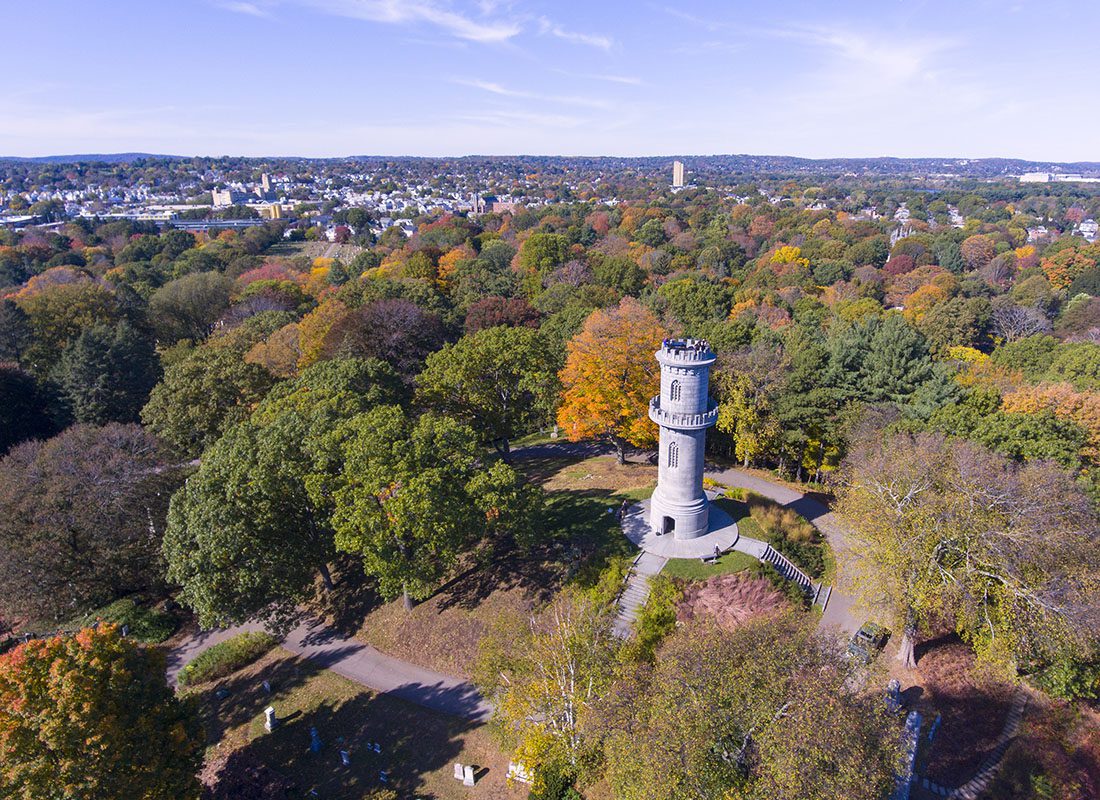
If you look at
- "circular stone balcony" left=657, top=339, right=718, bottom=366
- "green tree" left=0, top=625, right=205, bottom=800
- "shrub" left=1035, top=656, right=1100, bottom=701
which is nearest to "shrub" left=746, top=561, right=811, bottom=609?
"shrub" left=1035, top=656, right=1100, bottom=701

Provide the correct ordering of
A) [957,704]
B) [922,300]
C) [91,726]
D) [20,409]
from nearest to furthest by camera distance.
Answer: [91,726], [957,704], [20,409], [922,300]

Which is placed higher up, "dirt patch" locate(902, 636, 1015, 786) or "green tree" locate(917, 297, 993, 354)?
"green tree" locate(917, 297, 993, 354)

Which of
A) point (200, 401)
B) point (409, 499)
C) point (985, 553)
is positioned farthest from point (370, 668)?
point (985, 553)

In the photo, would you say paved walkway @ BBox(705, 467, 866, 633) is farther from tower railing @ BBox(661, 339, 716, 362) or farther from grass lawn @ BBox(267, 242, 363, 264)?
grass lawn @ BBox(267, 242, 363, 264)

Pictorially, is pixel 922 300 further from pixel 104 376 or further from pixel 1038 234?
pixel 1038 234

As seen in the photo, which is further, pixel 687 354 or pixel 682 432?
pixel 682 432

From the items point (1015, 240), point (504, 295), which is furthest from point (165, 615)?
point (1015, 240)

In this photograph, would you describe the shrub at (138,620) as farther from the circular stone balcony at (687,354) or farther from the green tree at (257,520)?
the circular stone balcony at (687,354)
